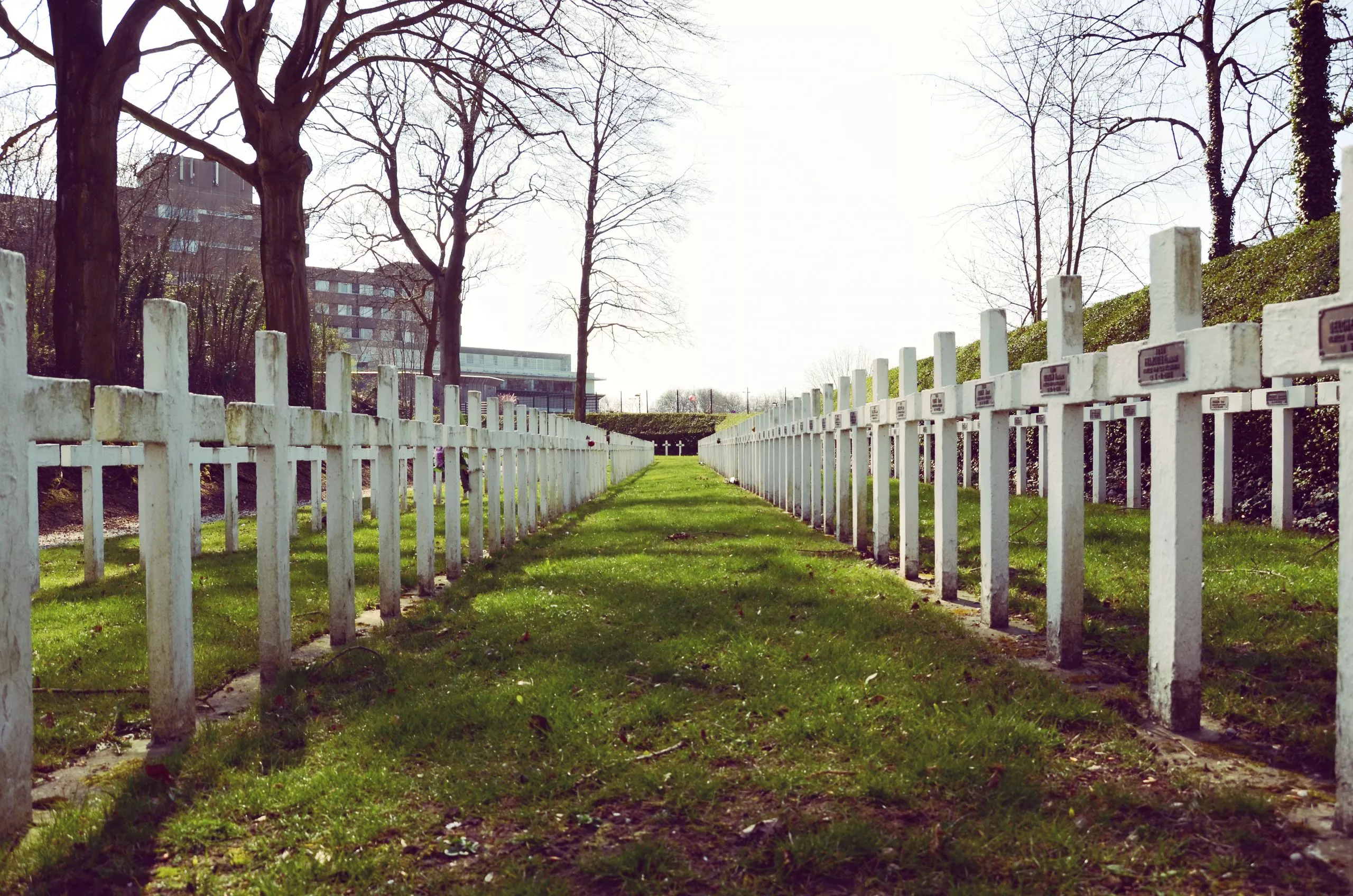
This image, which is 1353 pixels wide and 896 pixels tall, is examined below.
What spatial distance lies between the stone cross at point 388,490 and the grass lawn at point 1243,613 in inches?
137

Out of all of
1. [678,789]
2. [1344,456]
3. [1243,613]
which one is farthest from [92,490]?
[1344,456]

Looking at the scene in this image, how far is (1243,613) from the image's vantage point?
167 inches

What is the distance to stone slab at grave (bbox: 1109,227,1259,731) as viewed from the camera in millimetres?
2760

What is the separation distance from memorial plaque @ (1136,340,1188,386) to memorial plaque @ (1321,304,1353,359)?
0.51 meters

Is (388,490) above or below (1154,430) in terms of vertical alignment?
below

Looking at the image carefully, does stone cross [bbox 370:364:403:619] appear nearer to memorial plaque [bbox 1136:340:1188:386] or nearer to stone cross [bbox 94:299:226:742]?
stone cross [bbox 94:299:226:742]

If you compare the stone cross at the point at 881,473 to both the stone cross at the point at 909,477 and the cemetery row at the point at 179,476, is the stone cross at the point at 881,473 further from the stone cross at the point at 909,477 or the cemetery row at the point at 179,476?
the cemetery row at the point at 179,476

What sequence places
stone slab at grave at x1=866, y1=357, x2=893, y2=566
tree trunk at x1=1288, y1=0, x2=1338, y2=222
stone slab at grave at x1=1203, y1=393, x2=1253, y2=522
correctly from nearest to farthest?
stone slab at grave at x1=866, y1=357, x2=893, y2=566 → stone slab at grave at x1=1203, y1=393, x2=1253, y2=522 → tree trunk at x1=1288, y1=0, x2=1338, y2=222

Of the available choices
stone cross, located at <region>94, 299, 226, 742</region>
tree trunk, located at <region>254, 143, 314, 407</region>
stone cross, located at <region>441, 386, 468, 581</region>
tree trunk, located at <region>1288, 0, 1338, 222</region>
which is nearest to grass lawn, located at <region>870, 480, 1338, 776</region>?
stone cross, located at <region>94, 299, 226, 742</region>

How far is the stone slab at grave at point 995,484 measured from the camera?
4.39 meters

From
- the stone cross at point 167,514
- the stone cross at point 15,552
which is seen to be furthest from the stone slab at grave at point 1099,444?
the stone cross at point 15,552

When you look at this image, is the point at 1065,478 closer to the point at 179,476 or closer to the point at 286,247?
the point at 179,476

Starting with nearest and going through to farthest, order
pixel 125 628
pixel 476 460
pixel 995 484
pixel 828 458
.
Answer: pixel 995 484, pixel 125 628, pixel 476 460, pixel 828 458

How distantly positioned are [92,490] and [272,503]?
4.61 metres
